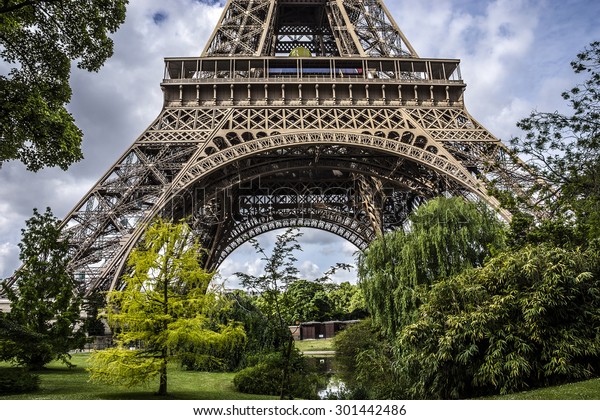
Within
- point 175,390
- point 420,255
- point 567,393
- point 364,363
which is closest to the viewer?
point 567,393

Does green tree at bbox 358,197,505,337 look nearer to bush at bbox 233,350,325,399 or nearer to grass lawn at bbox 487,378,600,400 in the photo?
bush at bbox 233,350,325,399

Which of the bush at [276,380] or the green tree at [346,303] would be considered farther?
the green tree at [346,303]

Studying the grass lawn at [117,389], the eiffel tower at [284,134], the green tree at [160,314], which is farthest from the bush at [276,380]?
the eiffel tower at [284,134]

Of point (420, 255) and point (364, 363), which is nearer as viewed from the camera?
point (364, 363)

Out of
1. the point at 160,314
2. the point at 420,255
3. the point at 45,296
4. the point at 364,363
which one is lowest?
the point at 364,363

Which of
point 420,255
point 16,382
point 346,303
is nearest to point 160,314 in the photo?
point 16,382

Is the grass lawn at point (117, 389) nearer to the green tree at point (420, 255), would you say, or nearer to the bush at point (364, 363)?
the bush at point (364, 363)

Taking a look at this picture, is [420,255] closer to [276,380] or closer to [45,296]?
[276,380]

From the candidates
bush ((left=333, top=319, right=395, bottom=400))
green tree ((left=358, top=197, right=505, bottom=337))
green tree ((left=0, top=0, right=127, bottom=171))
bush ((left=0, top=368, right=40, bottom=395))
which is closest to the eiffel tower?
green tree ((left=358, top=197, right=505, bottom=337))

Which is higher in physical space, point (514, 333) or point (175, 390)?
point (514, 333)
